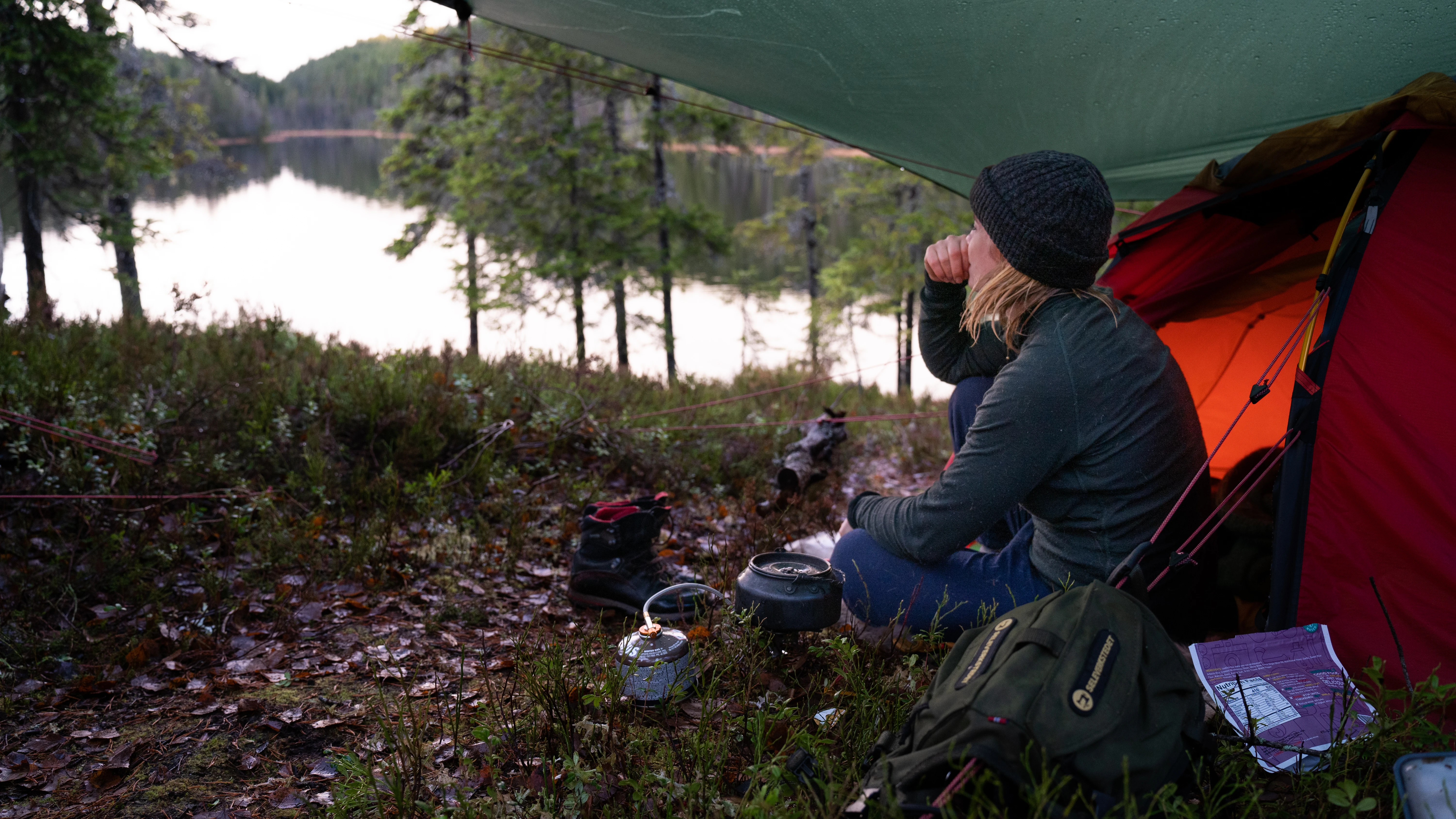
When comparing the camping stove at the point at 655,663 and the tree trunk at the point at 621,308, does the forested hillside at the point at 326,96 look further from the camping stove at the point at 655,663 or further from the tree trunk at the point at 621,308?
the camping stove at the point at 655,663

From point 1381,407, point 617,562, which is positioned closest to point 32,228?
point 617,562

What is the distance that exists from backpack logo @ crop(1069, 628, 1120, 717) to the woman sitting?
611 mm

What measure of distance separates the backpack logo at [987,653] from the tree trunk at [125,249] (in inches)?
394

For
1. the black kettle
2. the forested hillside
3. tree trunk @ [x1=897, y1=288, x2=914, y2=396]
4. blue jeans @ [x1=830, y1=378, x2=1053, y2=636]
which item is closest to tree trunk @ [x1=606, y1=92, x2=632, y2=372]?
tree trunk @ [x1=897, y1=288, x2=914, y2=396]

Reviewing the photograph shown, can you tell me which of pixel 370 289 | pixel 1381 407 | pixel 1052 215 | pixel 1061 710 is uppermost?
pixel 1052 215

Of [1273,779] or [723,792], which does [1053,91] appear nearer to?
[1273,779]

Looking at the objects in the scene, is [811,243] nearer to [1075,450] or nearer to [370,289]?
[1075,450]

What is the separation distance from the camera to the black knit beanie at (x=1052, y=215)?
2238 millimetres

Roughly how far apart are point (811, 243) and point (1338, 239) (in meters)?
14.0

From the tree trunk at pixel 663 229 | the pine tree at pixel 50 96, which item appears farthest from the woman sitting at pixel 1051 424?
the tree trunk at pixel 663 229

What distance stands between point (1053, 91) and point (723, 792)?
330 centimetres

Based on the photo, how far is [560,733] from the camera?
228 centimetres

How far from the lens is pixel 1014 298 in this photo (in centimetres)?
240

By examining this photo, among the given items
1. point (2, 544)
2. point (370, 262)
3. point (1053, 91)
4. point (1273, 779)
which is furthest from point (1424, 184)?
point (370, 262)
